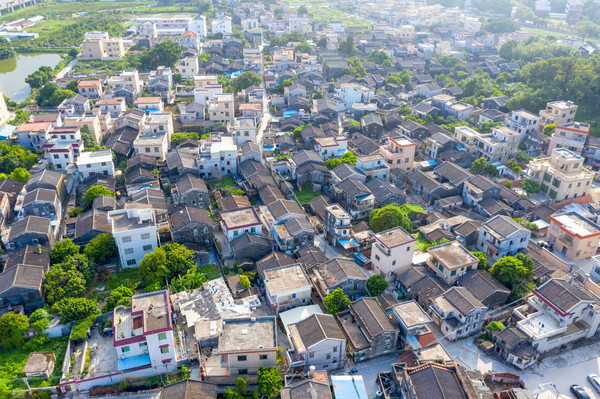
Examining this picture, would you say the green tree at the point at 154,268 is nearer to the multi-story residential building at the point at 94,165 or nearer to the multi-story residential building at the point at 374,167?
the multi-story residential building at the point at 94,165

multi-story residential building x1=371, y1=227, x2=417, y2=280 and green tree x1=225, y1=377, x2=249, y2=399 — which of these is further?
multi-story residential building x1=371, y1=227, x2=417, y2=280

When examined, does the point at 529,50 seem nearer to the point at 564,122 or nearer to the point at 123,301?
the point at 564,122

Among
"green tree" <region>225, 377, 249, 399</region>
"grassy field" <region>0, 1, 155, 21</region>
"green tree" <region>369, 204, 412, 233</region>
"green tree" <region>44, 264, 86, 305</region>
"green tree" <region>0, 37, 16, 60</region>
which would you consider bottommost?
"green tree" <region>225, 377, 249, 399</region>

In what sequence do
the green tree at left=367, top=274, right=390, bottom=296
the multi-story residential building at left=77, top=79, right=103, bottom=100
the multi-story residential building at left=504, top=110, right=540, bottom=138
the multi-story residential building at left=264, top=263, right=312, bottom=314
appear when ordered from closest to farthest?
the multi-story residential building at left=264, top=263, right=312, bottom=314, the green tree at left=367, top=274, right=390, bottom=296, the multi-story residential building at left=504, top=110, right=540, bottom=138, the multi-story residential building at left=77, top=79, right=103, bottom=100

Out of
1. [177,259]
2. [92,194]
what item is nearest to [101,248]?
[177,259]

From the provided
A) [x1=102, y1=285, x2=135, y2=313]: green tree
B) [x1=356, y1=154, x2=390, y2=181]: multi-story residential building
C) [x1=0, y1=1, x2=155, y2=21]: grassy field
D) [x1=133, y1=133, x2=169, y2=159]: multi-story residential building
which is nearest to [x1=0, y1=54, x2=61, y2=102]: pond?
[x1=133, y1=133, x2=169, y2=159]: multi-story residential building

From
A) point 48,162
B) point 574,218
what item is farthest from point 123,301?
point 574,218

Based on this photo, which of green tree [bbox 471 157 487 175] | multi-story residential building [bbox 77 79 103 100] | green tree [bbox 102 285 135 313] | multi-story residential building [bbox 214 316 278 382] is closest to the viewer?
multi-story residential building [bbox 214 316 278 382]

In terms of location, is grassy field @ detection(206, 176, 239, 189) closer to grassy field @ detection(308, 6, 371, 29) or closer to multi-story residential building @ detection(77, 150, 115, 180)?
multi-story residential building @ detection(77, 150, 115, 180)

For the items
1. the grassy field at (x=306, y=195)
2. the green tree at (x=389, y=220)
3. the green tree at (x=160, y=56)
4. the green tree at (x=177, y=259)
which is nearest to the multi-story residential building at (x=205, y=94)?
the green tree at (x=160, y=56)
